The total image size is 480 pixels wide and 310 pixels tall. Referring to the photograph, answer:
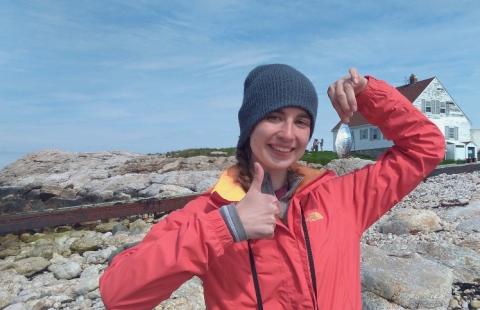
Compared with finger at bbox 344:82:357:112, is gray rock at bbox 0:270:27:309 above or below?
below

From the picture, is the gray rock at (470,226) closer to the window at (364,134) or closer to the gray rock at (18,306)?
the gray rock at (18,306)

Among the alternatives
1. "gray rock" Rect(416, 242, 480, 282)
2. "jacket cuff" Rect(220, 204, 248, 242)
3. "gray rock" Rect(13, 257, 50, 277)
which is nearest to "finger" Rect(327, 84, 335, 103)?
"jacket cuff" Rect(220, 204, 248, 242)

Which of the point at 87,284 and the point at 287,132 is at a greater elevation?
the point at 287,132

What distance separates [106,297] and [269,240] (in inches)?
25.7

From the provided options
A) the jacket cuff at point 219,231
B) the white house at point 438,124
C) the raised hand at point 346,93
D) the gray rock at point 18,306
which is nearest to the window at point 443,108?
the white house at point 438,124

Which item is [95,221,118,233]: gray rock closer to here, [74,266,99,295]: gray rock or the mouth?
[74,266,99,295]: gray rock

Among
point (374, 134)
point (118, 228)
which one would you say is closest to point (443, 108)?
point (374, 134)

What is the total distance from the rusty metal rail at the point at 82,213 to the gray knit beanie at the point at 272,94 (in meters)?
7.70

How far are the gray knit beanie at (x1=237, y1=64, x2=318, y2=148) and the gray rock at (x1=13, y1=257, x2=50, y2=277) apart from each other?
5.88 meters

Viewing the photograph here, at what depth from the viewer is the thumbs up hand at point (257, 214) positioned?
1.80m

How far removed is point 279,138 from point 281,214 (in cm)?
32

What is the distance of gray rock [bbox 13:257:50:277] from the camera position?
7.15m

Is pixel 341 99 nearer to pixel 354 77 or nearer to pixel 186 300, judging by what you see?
pixel 354 77

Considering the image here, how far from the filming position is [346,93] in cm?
226
